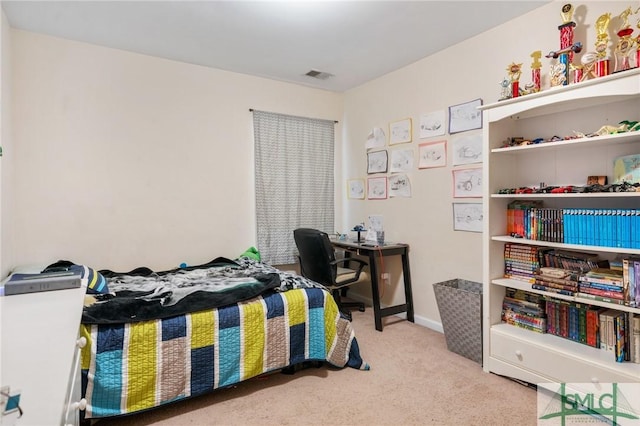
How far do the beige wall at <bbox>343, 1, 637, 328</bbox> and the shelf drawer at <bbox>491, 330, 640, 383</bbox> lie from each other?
0.70 metres

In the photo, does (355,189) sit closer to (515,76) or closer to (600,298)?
(515,76)

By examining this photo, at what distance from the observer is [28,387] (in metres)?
0.87

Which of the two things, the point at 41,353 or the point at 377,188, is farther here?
the point at 377,188

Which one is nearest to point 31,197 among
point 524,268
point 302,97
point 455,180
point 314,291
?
point 314,291

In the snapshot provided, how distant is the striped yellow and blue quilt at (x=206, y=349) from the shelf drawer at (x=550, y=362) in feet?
3.01

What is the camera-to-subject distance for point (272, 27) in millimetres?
2652

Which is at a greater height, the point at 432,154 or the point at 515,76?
the point at 515,76

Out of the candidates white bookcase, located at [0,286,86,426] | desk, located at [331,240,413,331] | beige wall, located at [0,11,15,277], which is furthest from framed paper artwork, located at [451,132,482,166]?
beige wall, located at [0,11,15,277]

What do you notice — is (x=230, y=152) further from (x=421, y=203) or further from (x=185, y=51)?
(x=421, y=203)

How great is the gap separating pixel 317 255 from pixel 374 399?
1405 mm

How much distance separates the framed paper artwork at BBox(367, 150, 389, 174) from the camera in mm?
3721

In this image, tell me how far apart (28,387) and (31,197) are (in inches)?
98.2

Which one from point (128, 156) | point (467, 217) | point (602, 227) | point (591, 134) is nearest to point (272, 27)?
point (128, 156)

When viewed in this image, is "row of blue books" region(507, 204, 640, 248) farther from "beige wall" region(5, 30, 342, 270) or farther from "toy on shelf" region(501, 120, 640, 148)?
"beige wall" region(5, 30, 342, 270)
